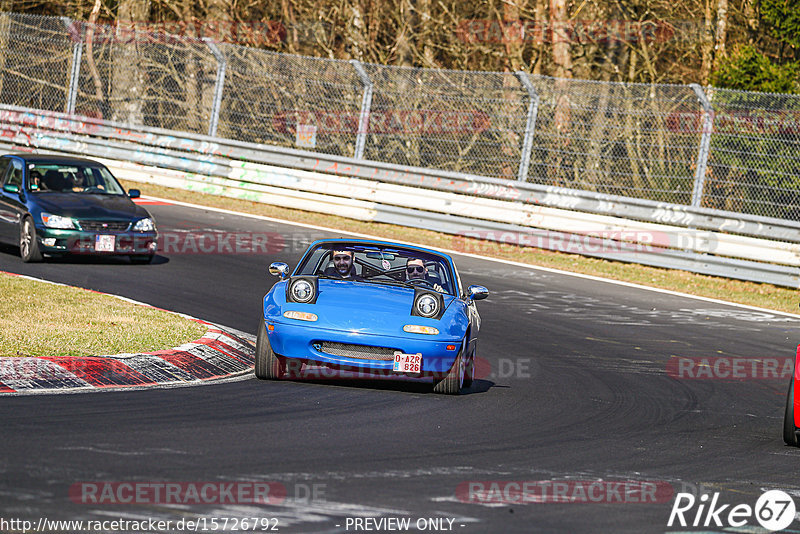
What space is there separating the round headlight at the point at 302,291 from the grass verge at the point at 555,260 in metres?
9.49

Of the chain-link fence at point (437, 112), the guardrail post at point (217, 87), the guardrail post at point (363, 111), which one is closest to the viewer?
the chain-link fence at point (437, 112)

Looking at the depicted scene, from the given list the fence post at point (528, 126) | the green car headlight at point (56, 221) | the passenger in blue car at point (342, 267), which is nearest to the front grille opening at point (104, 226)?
the green car headlight at point (56, 221)

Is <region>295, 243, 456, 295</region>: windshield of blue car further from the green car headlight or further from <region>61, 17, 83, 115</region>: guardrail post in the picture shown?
<region>61, 17, 83, 115</region>: guardrail post

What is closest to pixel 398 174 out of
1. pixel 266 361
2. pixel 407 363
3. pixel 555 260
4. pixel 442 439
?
pixel 555 260

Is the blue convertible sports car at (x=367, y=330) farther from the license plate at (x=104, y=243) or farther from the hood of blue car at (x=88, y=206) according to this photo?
the hood of blue car at (x=88, y=206)

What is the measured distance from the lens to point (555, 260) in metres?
19.7

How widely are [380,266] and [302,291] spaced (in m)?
1.28

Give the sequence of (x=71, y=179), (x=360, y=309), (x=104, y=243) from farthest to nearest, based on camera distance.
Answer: (x=71, y=179) → (x=104, y=243) → (x=360, y=309)

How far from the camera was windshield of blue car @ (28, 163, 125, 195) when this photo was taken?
16.1 meters

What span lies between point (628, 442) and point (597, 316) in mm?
6880

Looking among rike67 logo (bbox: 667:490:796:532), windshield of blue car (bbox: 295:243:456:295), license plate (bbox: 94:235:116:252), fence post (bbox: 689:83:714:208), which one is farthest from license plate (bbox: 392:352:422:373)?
fence post (bbox: 689:83:714:208)

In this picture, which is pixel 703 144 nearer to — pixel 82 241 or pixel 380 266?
pixel 82 241

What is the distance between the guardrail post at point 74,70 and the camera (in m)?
25.0

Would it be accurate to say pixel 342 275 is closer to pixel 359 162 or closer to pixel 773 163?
pixel 773 163
